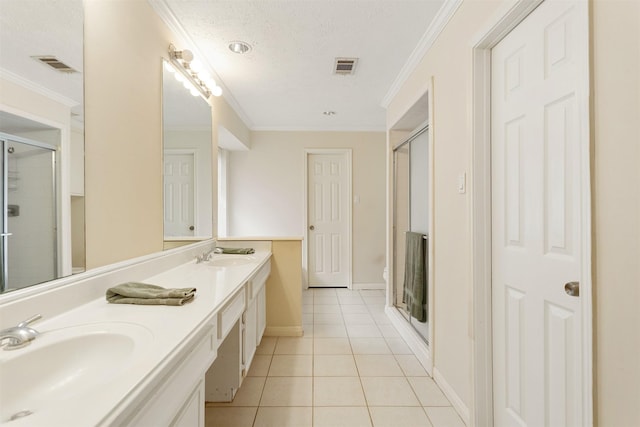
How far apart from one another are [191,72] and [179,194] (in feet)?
2.93

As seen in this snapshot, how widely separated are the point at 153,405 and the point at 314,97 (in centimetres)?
302

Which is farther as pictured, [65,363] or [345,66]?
[345,66]

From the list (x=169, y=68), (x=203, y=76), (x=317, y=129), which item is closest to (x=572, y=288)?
(x=169, y=68)

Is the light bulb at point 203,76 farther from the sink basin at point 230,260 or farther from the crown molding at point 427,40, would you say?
the crown molding at point 427,40

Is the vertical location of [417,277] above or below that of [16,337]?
below

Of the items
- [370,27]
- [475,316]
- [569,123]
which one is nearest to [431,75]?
[370,27]

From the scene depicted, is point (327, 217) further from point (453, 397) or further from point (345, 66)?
point (453, 397)

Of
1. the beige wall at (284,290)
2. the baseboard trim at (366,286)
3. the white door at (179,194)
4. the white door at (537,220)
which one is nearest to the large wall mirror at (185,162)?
the white door at (179,194)

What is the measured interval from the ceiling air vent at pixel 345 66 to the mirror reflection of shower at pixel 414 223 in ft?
2.51

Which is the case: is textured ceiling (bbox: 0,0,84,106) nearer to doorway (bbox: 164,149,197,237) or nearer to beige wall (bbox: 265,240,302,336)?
doorway (bbox: 164,149,197,237)

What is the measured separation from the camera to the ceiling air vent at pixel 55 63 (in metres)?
0.98

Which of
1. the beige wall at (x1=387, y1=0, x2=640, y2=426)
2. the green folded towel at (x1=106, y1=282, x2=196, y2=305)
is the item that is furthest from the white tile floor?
the beige wall at (x1=387, y1=0, x2=640, y2=426)

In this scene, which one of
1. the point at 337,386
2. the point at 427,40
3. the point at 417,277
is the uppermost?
the point at 427,40

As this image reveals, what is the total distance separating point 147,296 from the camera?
3.69 ft
